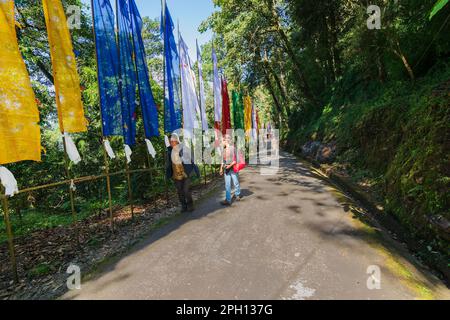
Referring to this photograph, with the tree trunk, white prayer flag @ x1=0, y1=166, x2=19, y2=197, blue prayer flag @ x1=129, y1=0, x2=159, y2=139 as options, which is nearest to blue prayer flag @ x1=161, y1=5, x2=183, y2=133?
blue prayer flag @ x1=129, y1=0, x2=159, y2=139

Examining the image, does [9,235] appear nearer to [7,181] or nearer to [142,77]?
[7,181]

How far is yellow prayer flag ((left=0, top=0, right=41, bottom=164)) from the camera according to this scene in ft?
13.3

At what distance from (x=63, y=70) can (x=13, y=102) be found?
1.32 meters

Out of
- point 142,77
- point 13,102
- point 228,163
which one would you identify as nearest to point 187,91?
point 142,77

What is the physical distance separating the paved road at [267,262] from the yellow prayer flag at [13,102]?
7.46 feet

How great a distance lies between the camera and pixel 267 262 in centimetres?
414

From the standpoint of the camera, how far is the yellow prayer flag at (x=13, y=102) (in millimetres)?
4066

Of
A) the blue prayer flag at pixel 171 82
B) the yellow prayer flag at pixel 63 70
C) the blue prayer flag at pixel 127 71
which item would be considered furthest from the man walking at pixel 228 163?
the yellow prayer flag at pixel 63 70

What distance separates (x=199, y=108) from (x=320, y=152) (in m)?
6.76

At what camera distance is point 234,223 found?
5984mm

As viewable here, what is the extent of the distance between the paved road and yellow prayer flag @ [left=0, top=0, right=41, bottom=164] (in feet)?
7.46

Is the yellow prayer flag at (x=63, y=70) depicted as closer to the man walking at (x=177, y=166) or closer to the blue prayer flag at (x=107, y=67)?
the blue prayer flag at (x=107, y=67)
